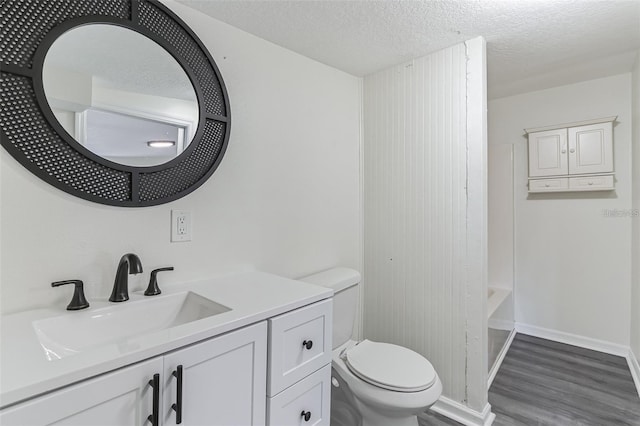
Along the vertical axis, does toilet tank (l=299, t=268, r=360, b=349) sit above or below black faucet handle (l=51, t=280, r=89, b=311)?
below

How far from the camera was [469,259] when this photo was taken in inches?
69.3

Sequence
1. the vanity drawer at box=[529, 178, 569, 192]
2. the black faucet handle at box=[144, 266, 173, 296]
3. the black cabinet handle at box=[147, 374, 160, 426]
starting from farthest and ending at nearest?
the vanity drawer at box=[529, 178, 569, 192] → the black faucet handle at box=[144, 266, 173, 296] → the black cabinet handle at box=[147, 374, 160, 426]

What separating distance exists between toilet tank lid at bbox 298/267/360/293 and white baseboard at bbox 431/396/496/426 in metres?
0.89

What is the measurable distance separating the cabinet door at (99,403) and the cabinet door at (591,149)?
10.2 ft

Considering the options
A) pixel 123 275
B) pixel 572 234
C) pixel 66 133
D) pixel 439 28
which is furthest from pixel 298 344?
pixel 572 234

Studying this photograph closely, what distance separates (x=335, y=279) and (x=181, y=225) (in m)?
0.85

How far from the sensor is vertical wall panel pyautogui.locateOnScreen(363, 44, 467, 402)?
181 centimetres

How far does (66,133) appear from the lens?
1082 millimetres

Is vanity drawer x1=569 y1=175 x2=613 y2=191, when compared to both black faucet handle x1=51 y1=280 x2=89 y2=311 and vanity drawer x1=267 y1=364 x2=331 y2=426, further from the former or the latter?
black faucet handle x1=51 y1=280 x2=89 y2=311

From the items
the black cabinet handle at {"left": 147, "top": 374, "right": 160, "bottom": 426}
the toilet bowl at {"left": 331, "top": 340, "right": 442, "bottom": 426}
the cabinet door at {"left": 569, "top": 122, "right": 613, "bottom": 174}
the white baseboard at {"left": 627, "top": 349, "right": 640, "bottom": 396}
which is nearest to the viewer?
the black cabinet handle at {"left": 147, "top": 374, "right": 160, "bottom": 426}

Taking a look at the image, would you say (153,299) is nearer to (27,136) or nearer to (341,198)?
(27,136)

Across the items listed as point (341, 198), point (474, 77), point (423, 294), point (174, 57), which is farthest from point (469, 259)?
point (174, 57)

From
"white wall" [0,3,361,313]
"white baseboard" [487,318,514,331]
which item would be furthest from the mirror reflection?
"white baseboard" [487,318,514,331]

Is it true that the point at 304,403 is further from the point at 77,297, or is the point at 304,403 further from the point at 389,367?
the point at 77,297
